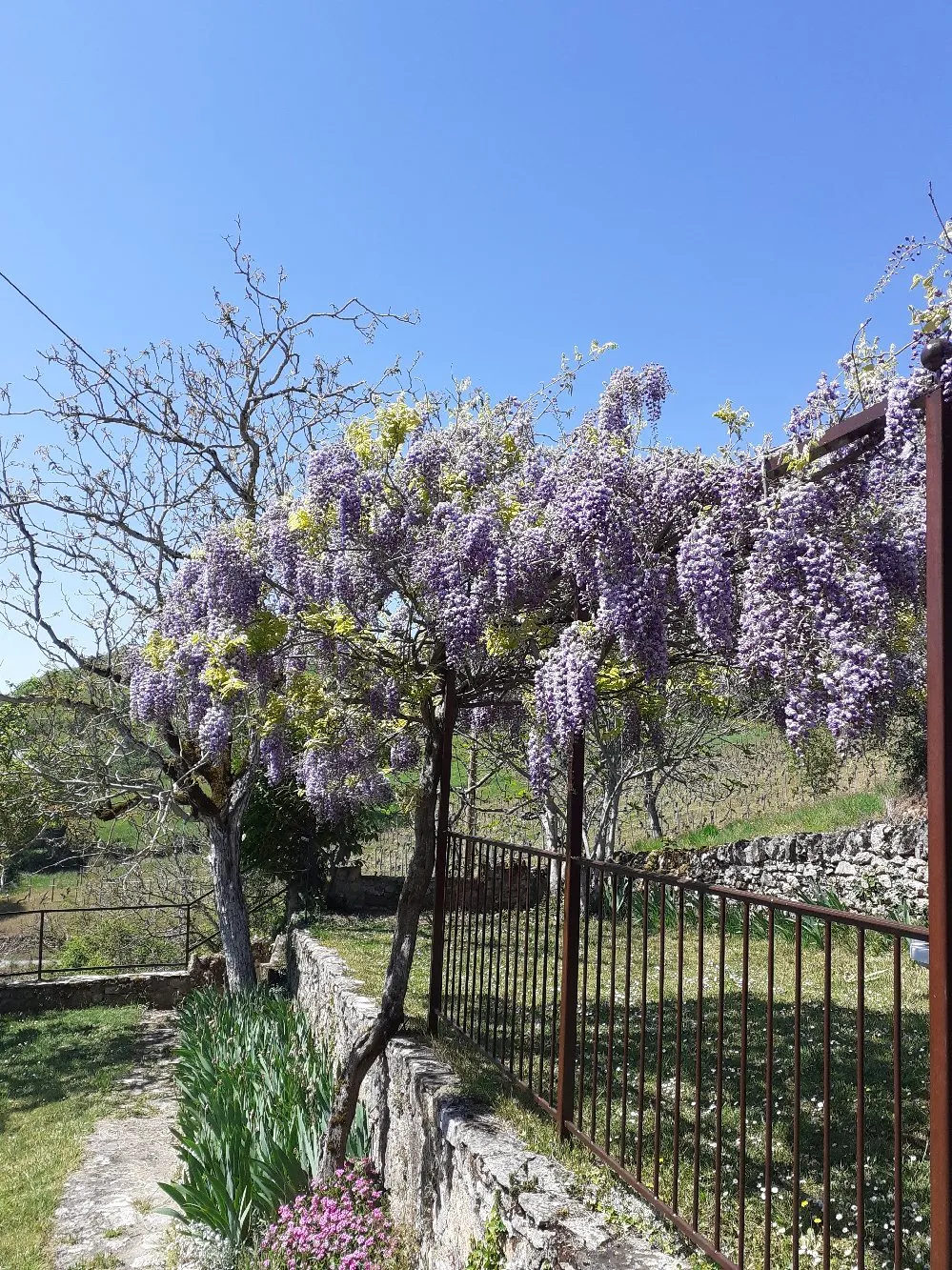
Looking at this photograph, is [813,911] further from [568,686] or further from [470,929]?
[470,929]

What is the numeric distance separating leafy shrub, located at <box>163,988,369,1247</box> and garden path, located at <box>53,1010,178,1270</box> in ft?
1.37

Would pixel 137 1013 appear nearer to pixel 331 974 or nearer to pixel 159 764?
pixel 159 764

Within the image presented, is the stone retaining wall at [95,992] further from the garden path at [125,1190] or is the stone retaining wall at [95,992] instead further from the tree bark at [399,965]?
the tree bark at [399,965]

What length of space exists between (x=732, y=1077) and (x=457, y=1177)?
1954mm

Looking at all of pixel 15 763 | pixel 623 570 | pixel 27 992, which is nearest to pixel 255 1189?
pixel 623 570

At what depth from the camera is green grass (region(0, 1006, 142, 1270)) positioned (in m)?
5.18

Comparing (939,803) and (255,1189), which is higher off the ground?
(939,803)

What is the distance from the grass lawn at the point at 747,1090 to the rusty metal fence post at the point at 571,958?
7cm

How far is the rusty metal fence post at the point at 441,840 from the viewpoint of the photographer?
4.74 meters

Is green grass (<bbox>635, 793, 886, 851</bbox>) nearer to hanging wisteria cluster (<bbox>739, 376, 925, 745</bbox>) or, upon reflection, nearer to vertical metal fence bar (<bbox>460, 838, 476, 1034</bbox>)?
vertical metal fence bar (<bbox>460, 838, 476, 1034</bbox>)

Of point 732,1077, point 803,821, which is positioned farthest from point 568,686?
point 803,821

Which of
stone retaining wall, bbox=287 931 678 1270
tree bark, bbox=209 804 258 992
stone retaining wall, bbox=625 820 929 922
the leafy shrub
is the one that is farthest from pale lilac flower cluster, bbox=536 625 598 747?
tree bark, bbox=209 804 258 992

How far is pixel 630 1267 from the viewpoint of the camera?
98.5 inches

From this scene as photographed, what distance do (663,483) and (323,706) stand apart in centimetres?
252
